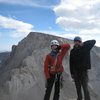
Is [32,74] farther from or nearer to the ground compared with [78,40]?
nearer to the ground

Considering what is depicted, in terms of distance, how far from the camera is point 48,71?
1288cm

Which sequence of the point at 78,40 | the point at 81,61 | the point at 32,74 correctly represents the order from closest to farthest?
the point at 78,40 → the point at 81,61 → the point at 32,74

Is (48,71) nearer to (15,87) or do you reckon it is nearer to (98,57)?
(15,87)

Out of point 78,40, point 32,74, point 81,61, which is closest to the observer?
point 78,40

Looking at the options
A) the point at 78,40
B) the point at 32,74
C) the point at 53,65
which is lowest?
the point at 32,74

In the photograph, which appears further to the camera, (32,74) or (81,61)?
(32,74)

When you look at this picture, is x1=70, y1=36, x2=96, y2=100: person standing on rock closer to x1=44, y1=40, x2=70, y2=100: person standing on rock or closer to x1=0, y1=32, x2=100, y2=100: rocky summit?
x1=44, y1=40, x2=70, y2=100: person standing on rock

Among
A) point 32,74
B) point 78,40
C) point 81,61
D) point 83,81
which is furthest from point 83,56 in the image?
point 32,74

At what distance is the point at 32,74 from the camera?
2383cm

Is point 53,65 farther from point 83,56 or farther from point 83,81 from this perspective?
point 83,81

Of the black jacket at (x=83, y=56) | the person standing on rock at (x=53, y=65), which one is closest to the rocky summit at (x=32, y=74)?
the person standing on rock at (x=53, y=65)

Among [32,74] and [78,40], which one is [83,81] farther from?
[32,74]

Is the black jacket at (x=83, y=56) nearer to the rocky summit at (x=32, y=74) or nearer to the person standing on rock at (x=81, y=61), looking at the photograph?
the person standing on rock at (x=81, y=61)

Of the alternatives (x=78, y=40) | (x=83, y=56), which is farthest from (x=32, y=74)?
(x=78, y=40)
